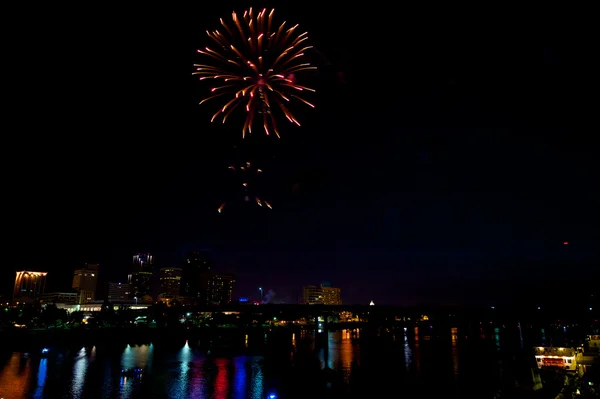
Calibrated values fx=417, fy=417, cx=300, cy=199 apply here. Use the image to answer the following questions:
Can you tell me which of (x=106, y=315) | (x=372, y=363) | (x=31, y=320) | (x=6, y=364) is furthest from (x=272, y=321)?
(x=6, y=364)

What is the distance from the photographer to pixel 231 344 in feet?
261

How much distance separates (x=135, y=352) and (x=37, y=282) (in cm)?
7441

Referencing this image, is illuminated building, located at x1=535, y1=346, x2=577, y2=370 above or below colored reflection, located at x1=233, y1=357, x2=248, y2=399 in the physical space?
above

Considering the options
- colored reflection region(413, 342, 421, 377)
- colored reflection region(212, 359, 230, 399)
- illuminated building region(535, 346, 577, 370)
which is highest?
illuminated building region(535, 346, 577, 370)

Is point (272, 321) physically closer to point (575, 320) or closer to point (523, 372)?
point (575, 320)

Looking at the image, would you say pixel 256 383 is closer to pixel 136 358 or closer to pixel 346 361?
pixel 346 361

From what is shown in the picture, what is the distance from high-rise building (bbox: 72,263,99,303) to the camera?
503 ft

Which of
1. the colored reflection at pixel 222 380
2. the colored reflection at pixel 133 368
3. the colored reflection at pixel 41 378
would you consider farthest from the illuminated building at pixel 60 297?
the colored reflection at pixel 222 380

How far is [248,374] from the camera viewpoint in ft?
152

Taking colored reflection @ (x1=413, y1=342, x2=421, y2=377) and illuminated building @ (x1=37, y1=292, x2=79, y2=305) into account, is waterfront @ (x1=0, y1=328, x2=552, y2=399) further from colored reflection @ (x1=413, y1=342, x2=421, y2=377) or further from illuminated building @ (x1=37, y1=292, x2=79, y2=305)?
illuminated building @ (x1=37, y1=292, x2=79, y2=305)

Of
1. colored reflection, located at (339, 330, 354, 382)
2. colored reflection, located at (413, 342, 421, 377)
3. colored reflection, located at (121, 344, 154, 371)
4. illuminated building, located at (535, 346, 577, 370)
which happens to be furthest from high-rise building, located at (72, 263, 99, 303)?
illuminated building, located at (535, 346, 577, 370)

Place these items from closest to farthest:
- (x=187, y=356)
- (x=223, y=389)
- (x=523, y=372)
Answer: (x=223, y=389)
(x=523, y=372)
(x=187, y=356)

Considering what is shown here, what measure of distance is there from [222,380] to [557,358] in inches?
1387

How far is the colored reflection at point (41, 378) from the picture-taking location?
111 feet
